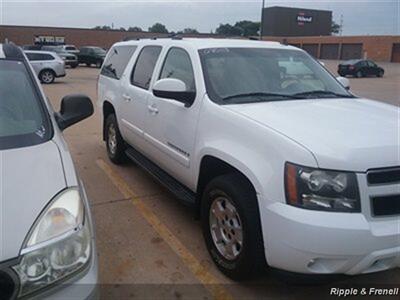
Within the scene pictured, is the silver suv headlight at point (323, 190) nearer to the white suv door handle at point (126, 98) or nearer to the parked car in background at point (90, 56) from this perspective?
the white suv door handle at point (126, 98)

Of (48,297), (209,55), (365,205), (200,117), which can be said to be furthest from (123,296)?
(209,55)

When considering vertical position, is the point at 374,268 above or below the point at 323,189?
below

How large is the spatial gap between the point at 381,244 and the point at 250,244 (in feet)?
2.77

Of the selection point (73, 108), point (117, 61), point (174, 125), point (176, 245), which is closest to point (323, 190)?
point (176, 245)

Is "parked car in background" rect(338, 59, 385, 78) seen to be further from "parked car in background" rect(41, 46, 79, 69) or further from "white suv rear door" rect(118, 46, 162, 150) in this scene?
"white suv rear door" rect(118, 46, 162, 150)

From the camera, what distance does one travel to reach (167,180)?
4.48 metres

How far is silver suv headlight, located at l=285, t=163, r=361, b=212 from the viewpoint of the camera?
2.57m

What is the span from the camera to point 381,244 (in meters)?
2.56

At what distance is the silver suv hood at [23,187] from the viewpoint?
1898 mm

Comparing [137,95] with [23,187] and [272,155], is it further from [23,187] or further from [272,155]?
[23,187]

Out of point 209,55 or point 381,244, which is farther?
point 209,55

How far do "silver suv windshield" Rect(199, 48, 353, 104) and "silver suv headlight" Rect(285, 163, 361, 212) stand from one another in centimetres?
119

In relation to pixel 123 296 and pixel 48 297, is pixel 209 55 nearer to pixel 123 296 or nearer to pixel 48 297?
pixel 123 296

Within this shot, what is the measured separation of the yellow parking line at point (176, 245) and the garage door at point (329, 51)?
62914mm
